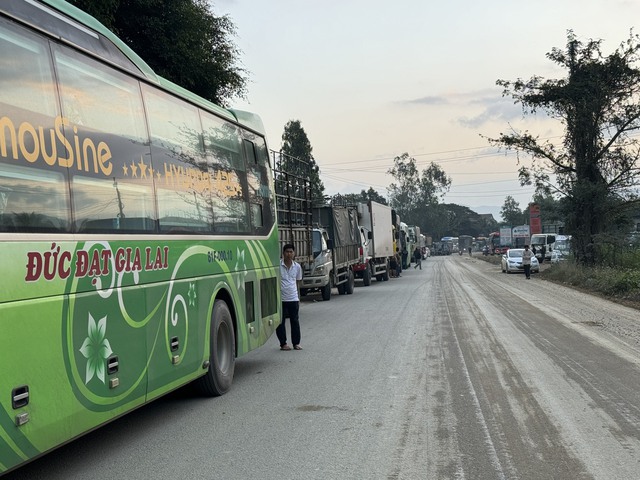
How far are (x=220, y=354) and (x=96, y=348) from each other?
10.6 ft

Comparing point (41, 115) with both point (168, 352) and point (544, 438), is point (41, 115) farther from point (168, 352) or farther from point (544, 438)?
point (544, 438)

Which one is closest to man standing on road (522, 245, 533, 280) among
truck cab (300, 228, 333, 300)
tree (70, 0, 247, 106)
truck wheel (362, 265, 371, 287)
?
truck wheel (362, 265, 371, 287)

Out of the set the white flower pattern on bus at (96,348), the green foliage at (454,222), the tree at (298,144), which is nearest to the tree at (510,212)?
the green foliage at (454,222)

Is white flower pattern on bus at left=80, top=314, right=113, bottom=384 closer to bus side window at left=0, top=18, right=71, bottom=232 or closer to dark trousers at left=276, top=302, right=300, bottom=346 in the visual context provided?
bus side window at left=0, top=18, right=71, bottom=232

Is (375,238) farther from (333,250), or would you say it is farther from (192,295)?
(192,295)

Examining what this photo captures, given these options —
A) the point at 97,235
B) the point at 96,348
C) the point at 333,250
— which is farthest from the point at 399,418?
the point at 333,250

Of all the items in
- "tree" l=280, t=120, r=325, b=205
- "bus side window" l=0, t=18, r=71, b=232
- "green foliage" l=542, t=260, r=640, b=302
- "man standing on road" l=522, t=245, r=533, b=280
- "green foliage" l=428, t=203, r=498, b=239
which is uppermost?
"tree" l=280, t=120, r=325, b=205

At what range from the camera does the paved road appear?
17.9 feet

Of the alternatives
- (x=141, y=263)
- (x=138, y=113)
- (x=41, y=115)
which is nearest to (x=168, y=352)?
(x=141, y=263)

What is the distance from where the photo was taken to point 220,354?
8492mm

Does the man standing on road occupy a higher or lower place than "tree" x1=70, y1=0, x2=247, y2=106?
lower

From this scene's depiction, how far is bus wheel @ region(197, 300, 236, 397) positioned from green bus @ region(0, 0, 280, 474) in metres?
0.02

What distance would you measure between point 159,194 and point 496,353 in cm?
649

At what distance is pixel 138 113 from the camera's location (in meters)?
6.56
